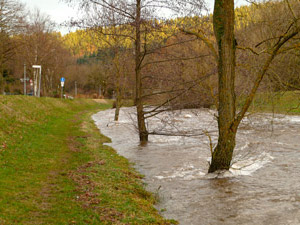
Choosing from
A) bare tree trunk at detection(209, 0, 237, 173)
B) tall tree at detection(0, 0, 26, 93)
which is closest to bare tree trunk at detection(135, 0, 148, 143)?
bare tree trunk at detection(209, 0, 237, 173)

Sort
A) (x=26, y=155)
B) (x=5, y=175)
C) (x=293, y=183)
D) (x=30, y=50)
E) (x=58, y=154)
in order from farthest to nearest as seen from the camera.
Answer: (x=30, y=50), (x=58, y=154), (x=26, y=155), (x=293, y=183), (x=5, y=175)

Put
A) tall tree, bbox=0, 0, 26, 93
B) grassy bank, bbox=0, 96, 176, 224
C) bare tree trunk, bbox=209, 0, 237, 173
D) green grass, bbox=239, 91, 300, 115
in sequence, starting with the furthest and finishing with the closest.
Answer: tall tree, bbox=0, 0, 26, 93, green grass, bbox=239, 91, 300, 115, bare tree trunk, bbox=209, 0, 237, 173, grassy bank, bbox=0, 96, 176, 224

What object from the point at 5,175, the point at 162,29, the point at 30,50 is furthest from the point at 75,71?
the point at 5,175

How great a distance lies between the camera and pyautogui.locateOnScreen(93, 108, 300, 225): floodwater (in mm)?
7715

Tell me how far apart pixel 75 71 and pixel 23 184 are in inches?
3361

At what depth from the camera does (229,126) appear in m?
10.2

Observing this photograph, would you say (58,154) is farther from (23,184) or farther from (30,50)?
(30,50)

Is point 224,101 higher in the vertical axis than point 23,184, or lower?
higher

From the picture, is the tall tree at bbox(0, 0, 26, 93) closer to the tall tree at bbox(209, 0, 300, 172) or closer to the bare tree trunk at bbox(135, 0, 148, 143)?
the bare tree trunk at bbox(135, 0, 148, 143)

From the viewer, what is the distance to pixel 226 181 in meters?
10.3

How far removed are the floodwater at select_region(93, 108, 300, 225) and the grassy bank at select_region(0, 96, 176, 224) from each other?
781 mm

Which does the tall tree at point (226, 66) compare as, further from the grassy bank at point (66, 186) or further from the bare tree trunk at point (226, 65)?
the grassy bank at point (66, 186)

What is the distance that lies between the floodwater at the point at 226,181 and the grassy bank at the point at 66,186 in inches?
30.7

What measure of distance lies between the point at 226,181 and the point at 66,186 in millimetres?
4720
